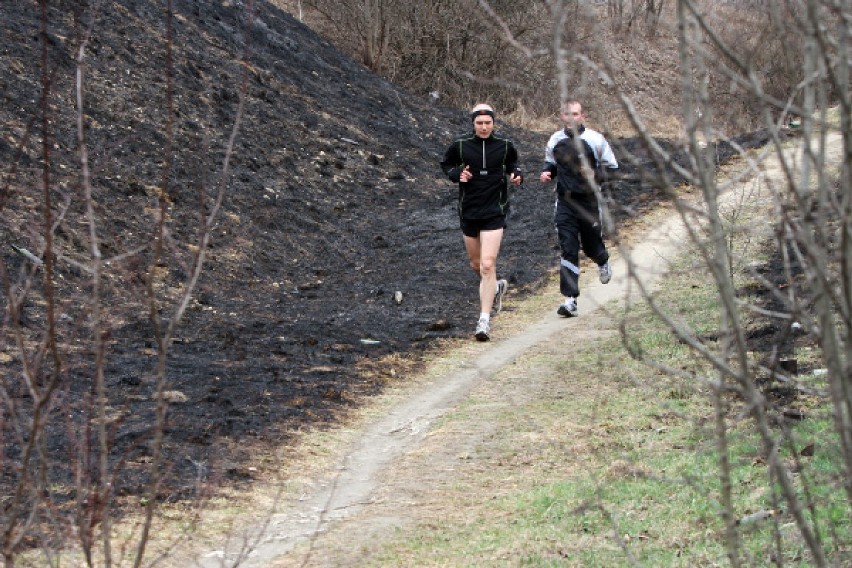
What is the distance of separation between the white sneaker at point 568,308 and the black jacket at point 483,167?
1.95 metres

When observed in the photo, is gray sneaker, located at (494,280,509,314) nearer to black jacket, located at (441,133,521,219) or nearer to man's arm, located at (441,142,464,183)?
black jacket, located at (441,133,521,219)

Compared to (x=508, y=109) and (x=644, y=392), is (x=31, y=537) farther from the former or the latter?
(x=508, y=109)

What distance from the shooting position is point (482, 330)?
1200cm

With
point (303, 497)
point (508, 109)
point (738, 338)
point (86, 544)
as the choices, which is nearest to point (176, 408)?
point (303, 497)

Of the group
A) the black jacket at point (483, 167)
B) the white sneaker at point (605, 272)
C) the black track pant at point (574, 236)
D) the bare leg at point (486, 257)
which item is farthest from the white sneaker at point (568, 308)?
the black jacket at point (483, 167)

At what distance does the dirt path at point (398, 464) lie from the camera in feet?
22.0

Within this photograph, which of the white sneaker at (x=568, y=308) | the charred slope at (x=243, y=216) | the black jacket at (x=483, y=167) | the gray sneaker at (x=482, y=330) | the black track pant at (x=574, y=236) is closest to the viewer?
the charred slope at (x=243, y=216)

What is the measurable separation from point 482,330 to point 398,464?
380cm

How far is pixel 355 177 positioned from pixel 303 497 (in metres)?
14.4

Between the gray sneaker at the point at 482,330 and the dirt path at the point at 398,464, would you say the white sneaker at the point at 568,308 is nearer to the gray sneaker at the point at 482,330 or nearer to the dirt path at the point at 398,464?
the dirt path at the point at 398,464

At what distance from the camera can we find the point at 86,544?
3.79m

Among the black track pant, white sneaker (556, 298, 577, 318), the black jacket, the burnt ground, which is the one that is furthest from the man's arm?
white sneaker (556, 298, 577, 318)

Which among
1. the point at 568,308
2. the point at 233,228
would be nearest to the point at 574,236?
the point at 568,308

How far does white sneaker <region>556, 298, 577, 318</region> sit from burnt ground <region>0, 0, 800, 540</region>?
99 centimetres
